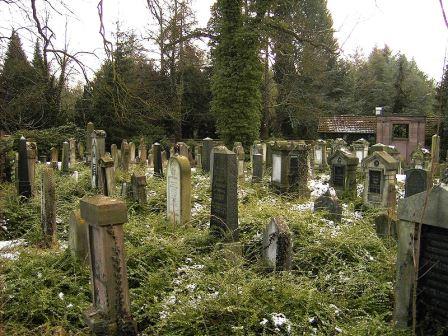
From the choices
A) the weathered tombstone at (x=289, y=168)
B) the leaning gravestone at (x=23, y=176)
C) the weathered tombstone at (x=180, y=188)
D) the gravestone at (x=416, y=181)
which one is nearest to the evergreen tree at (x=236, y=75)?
the weathered tombstone at (x=289, y=168)

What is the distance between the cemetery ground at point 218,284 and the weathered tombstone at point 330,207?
487 mm

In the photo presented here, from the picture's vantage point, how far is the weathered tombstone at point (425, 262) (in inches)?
140

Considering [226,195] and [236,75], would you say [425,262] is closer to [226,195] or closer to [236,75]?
[226,195]

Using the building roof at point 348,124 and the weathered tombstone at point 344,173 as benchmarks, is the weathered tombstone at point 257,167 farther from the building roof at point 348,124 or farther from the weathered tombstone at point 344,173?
the building roof at point 348,124

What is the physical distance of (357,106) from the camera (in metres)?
38.5

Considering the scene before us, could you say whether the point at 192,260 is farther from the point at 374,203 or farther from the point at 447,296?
the point at 374,203

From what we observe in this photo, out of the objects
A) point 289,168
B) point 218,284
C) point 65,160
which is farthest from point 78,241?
point 65,160

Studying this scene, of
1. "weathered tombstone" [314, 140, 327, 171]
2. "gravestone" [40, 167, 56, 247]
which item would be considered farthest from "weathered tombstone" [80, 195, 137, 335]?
"weathered tombstone" [314, 140, 327, 171]

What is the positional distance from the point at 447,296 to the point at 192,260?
3.14 metres

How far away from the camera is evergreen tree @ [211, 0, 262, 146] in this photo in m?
25.0

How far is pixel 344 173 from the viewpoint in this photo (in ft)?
37.6

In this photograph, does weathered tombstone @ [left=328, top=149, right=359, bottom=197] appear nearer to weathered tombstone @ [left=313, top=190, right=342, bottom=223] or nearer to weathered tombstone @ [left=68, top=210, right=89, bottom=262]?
weathered tombstone @ [left=313, top=190, right=342, bottom=223]

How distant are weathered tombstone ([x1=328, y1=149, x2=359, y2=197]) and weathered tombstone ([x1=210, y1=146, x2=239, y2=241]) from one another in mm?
5807

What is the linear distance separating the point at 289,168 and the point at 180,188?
4.47 m
